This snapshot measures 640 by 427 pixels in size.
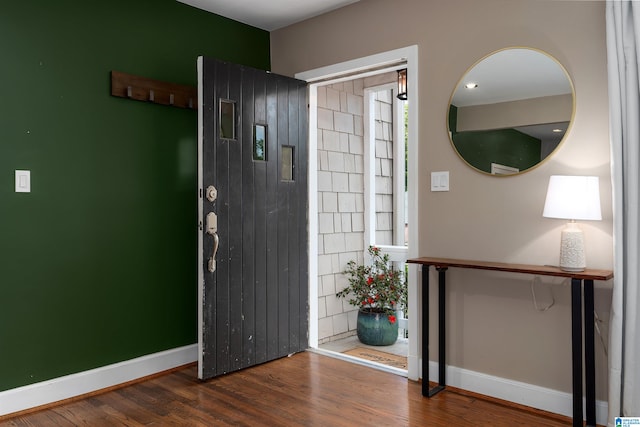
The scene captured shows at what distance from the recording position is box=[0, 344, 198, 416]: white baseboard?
2.75 metres

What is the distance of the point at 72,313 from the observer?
2969mm

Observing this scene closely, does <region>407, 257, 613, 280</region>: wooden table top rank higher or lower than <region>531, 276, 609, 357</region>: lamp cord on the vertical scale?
higher

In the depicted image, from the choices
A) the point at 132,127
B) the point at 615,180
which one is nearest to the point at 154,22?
the point at 132,127

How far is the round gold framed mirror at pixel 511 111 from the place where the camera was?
2695 mm

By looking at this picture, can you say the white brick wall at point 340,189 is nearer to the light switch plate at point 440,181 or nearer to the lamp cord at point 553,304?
the light switch plate at point 440,181

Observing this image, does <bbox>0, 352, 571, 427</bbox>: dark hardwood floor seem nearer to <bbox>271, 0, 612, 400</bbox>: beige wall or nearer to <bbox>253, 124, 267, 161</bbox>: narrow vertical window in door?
<bbox>271, 0, 612, 400</bbox>: beige wall

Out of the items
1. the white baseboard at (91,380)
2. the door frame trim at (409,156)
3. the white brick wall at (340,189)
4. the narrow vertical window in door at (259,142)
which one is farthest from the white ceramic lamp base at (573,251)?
the white baseboard at (91,380)

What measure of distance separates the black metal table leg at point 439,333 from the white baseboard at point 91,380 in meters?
1.64

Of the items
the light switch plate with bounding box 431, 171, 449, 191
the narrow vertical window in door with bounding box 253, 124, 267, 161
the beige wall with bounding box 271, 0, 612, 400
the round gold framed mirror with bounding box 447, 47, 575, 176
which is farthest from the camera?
the narrow vertical window in door with bounding box 253, 124, 267, 161

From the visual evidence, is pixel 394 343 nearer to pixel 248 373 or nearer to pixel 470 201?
pixel 248 373

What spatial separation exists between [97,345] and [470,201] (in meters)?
2.45

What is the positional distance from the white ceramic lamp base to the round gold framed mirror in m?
0.46

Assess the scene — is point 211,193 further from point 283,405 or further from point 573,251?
point 573,251

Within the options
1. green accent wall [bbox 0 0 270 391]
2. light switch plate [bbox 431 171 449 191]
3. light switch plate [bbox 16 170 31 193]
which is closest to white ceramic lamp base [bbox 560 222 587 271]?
light switch plate [bbox 431 171 449 191]
